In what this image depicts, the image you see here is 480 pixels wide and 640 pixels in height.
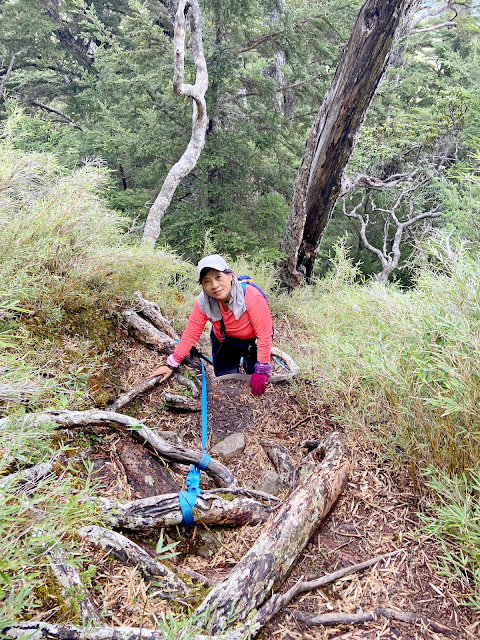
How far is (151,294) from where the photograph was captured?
14.5 feet

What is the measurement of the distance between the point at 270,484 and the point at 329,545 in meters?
0.77

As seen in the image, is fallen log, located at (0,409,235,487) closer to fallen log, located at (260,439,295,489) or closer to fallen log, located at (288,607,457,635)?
fallen log, located at (260,439,295,489)

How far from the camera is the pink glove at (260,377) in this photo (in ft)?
11.4

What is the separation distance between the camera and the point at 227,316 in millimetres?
3516

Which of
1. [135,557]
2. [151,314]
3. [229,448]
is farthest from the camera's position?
[151,314]

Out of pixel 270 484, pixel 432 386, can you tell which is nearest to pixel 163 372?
pixel 270 484

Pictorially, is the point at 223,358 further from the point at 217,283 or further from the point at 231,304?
the point at 217,283

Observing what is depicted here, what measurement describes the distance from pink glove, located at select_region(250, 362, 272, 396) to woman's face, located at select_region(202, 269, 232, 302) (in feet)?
2.55

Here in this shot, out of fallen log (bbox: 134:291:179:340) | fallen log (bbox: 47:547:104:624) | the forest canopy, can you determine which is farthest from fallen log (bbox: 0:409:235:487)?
the forest canopy

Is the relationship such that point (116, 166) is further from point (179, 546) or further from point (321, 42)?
point (179, 546)

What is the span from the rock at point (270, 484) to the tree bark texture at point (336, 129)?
558 cm

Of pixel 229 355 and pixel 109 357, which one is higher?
pixel 109 357

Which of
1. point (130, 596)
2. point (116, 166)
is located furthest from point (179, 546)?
point (116, 166)

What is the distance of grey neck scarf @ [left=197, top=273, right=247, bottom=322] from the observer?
3.27 m
